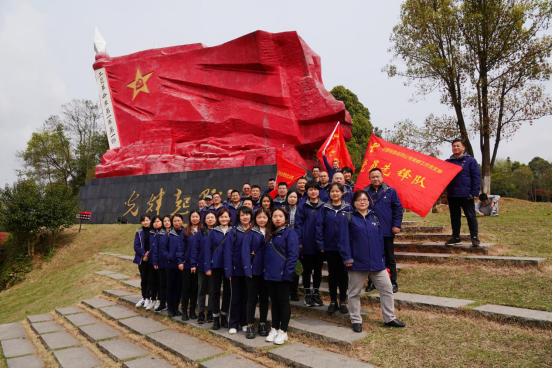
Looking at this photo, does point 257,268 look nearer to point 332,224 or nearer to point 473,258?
point 332,224

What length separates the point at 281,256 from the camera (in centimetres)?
332

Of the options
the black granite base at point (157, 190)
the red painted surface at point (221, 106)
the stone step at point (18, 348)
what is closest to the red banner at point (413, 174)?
the stone step at point (18, 348)

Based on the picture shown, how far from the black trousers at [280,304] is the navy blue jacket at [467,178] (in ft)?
8.41

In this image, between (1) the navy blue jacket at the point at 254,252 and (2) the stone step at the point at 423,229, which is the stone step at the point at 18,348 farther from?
(2) the stone step at the point at 423,229

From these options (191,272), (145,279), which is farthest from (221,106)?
(191,272)

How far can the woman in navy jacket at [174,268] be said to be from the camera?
4457 millimetres

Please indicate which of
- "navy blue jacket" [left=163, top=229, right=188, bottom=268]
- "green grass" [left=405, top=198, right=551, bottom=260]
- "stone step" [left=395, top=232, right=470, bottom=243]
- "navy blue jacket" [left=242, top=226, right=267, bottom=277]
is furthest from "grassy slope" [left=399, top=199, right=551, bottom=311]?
"navy blue jacket" [left=163, top=229, right=188, bottom=268]

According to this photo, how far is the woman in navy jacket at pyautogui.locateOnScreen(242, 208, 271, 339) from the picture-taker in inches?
137

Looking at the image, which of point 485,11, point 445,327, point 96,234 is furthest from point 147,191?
point 485,11

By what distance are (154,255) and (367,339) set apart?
111 inches

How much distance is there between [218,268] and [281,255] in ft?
2.77

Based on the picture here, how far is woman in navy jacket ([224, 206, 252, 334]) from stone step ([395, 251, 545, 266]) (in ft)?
7.71

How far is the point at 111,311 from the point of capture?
5.15 m

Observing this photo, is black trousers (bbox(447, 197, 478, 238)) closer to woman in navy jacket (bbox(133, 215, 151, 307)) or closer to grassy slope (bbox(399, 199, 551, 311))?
grassy slope (bbox(399, 199, 551, 311))
